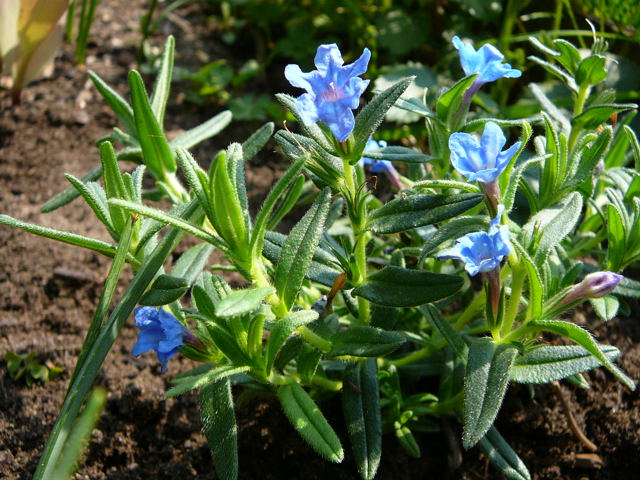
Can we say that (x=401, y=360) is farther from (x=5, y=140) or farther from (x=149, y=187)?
(x=5, y=140)

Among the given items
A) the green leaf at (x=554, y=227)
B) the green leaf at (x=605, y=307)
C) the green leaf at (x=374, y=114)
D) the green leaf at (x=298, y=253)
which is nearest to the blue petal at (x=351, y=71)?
the green leaf at (x=374, y=114)

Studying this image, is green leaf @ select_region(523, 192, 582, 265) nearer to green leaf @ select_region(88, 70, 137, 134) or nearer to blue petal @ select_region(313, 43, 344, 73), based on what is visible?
blue petal @ select_region(313, 43, 344, 73)

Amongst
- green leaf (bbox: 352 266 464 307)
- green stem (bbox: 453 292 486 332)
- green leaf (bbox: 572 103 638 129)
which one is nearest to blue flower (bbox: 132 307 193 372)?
green leaf (bbox: 352 266 464 307)

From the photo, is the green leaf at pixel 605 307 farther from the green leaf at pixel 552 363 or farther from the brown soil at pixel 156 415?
the brown soil at pixel 156 415

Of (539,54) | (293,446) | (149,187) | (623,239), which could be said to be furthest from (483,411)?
(539,54)

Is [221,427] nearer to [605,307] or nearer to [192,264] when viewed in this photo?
[192,264]
